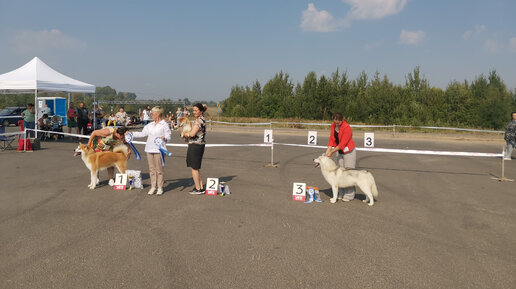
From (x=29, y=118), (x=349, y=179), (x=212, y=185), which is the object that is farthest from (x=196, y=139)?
(x=29, y=118)

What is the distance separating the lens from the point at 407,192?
8516 mm

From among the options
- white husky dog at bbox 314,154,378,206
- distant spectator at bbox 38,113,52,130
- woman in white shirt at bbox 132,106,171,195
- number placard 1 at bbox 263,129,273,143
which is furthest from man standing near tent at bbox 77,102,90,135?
white husky dog at bbox 314,154,378,206

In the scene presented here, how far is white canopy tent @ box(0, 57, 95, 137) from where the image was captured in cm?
1622

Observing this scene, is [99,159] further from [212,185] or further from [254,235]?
[254,235]

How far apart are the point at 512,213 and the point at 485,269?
10.6 feet

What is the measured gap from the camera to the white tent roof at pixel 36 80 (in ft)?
53.2

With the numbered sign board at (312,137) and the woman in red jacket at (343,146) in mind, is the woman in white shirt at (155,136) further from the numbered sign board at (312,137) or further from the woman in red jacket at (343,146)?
the numbered sign board at (312,137)

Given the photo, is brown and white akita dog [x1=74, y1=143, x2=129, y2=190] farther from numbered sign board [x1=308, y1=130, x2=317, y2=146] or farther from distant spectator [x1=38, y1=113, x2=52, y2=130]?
distant spectator [x1=38, y1=113, x2=52, y2=130]

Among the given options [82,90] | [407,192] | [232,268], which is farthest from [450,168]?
[82,90]

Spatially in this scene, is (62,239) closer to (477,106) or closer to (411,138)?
(411,138)

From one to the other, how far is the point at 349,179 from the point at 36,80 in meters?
15.4

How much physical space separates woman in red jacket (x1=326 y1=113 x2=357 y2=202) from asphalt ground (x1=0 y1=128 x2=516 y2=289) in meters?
0.28

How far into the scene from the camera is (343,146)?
766 cm

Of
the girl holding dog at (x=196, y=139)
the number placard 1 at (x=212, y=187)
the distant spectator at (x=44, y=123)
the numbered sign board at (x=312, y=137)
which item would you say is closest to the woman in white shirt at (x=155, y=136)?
the girl holding dog at (x=196, y=139)
